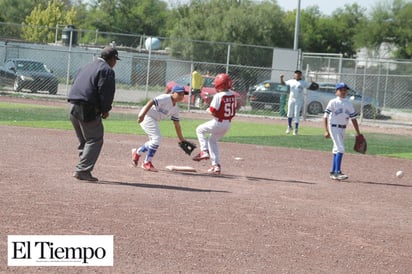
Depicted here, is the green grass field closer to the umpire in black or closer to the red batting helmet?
the red batting helmet

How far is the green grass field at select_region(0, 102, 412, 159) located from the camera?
22.8m

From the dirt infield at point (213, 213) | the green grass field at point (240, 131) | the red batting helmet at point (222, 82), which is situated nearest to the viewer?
the dirt infield at point (213, 213)

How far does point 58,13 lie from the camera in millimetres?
63188

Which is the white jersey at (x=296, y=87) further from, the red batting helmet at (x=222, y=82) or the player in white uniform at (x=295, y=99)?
the red batting helmet at (x=222, y=82)

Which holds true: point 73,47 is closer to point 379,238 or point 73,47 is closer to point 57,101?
point 57,101

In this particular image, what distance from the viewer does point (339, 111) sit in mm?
16188

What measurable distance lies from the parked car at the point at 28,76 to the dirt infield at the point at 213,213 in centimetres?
1942

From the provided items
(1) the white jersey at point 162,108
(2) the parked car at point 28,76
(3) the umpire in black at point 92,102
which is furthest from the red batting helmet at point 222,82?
(2) the parked car at point 28,76

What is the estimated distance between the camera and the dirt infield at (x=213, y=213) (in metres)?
8.38

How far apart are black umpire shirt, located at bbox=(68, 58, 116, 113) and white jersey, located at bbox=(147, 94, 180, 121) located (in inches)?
88.8

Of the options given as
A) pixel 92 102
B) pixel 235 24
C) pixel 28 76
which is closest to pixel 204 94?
pixel 28 76

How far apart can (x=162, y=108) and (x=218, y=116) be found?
936 mm

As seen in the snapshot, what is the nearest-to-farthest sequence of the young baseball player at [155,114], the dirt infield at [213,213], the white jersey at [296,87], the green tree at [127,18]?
1. the dirt infield at [213,213]
2. the young baseball player at [155,114]
3. the white jersey at [296,87]
4. the green tree at [127,18]

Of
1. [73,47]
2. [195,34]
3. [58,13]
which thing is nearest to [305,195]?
[73,47]
